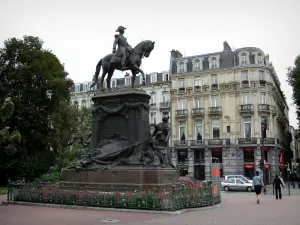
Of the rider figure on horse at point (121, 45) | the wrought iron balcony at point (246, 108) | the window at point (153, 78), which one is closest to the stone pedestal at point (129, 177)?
the rider figure on horse at point (121, 45)

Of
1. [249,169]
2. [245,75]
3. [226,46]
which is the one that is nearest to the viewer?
[249,169]

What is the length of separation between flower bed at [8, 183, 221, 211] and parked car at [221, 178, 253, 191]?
19.3 metres

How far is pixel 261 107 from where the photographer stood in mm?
58625

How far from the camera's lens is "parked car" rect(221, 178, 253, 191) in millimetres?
36094

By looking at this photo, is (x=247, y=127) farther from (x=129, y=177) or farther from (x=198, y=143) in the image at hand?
(x=129, y=177)

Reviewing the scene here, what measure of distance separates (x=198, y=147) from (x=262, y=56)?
17.6 meters

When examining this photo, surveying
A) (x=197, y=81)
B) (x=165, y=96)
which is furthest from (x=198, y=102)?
(x=165, y=96)

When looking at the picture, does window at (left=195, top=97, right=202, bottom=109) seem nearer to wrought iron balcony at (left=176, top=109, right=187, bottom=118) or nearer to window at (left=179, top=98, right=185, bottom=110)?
wrought iron balcony at (left=176, top=109, right=187, bottom=118)

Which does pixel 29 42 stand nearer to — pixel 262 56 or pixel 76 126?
pixel 76 126

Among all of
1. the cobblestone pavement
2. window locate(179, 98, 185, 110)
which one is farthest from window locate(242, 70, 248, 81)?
the cobblestone pavement

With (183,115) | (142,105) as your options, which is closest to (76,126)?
(183,115)

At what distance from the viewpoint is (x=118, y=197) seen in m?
14.9

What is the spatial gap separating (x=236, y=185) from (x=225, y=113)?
24985 mm

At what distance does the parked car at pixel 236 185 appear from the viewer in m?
36.1
